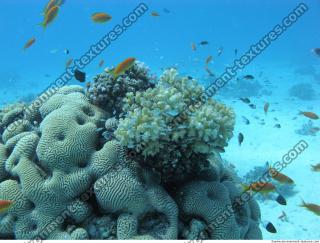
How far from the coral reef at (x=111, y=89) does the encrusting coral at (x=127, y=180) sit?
92cm

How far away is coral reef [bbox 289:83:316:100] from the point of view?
80.2 ft

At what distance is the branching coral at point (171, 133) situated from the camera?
4.11m

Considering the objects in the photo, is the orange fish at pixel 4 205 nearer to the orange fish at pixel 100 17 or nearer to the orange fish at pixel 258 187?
the orange fish at pixel 258 187

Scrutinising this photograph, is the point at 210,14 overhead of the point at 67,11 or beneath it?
overhead

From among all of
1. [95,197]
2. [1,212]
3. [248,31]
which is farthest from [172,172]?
[248,31]

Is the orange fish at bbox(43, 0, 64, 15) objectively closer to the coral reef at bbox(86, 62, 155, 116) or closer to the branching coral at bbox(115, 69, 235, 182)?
the coral reef at bbox(86, 62, 155, 116)

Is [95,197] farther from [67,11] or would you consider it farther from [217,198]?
[67,11]

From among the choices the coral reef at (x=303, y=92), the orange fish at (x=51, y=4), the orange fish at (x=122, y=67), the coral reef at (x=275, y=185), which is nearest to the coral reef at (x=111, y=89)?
the orange fish at (x=122, y=67)

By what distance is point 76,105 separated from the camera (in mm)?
5184

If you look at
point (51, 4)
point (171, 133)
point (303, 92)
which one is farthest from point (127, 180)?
point (303, 92)

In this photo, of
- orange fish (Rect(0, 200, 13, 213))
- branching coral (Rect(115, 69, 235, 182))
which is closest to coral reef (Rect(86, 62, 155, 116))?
branching coral (Rect(115, 69, 235, 182))

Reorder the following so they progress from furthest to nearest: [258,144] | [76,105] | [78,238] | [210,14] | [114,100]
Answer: [210,14] → [258,144] → [114,100] → [76,105] → [78,238]

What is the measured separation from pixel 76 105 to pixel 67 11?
179 meters

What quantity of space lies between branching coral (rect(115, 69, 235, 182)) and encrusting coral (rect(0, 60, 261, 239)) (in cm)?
1
